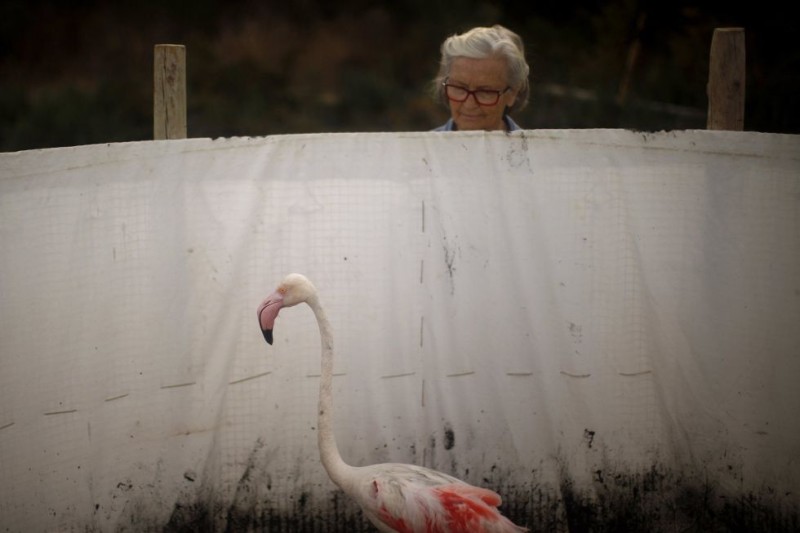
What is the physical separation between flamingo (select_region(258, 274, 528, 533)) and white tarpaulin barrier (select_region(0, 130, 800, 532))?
1.11 feet

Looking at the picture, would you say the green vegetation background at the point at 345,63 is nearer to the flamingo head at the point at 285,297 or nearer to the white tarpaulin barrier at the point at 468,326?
the white tarpaulin barrier at the point at 468,326

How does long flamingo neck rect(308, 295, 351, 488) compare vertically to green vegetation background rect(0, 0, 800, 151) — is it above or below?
below

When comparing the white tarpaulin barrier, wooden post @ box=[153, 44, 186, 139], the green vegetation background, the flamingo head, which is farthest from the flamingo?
the green vegetation background

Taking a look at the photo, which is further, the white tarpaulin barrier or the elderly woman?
the elderly woman

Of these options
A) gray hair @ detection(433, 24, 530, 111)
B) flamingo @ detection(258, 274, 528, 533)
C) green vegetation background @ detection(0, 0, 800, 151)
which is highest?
green vegetation background @ detection(0, 0, 800, 151)

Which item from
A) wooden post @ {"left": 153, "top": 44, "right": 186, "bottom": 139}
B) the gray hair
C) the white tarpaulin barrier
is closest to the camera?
the white tarpaulin barrier

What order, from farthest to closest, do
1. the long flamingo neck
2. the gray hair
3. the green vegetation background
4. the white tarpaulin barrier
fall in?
the green vegetation background → the gray hair → the white tarpaulin barrier → the long flamingo neck

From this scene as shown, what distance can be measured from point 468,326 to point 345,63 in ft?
50.3

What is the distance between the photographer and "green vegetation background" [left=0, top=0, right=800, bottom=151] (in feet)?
29.7

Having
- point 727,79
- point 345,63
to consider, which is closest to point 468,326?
point 727,79

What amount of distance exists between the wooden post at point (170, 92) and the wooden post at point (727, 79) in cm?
220

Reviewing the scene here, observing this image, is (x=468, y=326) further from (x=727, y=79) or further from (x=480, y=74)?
(x=727, y=79)

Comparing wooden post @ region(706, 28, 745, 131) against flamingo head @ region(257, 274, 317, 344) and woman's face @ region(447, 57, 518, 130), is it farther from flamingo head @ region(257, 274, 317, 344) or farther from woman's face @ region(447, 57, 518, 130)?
flamingo head @ region(257, 274, 317, 344)

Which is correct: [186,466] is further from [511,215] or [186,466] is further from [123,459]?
[511,215]
